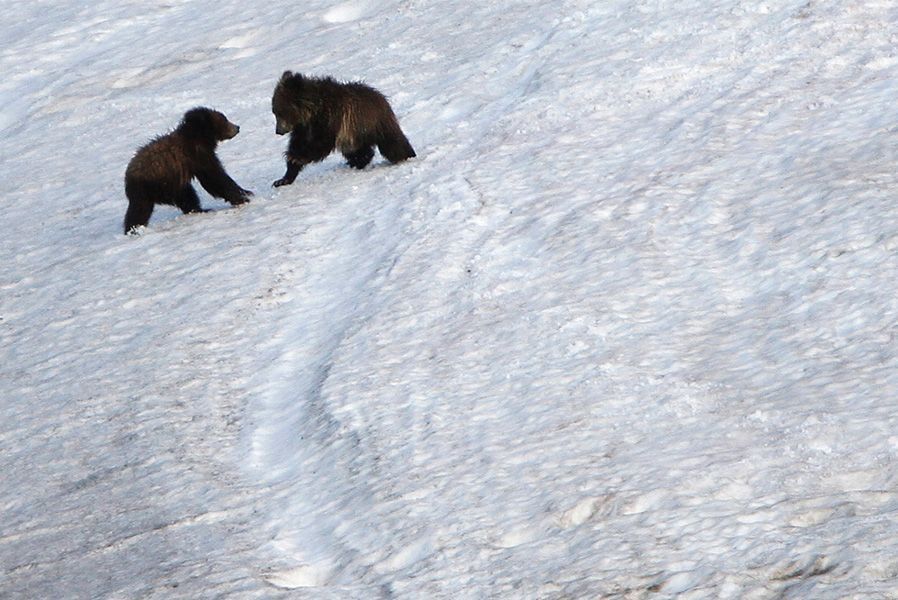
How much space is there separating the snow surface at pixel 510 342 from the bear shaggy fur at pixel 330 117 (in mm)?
438

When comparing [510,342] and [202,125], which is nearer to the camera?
[510,342]

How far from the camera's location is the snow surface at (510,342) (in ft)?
21.1

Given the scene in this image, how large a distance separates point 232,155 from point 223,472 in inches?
326

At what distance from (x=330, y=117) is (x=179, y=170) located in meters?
1.64

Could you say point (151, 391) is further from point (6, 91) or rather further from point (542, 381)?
point (6, 91)

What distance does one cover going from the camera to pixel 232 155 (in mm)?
15945

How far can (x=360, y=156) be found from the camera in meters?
14.0

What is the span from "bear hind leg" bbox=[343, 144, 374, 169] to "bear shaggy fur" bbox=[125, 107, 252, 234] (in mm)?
1247

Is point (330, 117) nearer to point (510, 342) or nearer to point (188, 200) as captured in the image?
point (188, 200)

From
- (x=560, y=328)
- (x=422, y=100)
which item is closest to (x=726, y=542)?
(x=560, y=328)

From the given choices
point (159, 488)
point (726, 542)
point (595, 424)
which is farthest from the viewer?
point (159, 488)

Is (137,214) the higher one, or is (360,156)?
(137,214)

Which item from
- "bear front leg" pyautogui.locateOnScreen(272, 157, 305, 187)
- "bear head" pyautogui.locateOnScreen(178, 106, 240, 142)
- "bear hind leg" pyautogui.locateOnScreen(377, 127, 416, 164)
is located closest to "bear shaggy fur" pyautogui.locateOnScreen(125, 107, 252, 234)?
"bear head" pyautogui.locateOnScreen(178, 106, 240, 142)

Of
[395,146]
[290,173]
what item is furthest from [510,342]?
[290,173]
